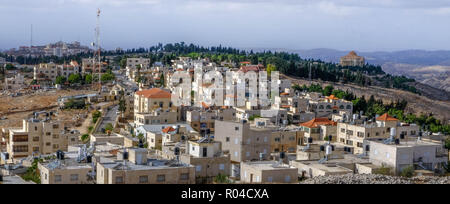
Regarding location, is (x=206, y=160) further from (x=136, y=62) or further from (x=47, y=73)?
(x=136, y=62)

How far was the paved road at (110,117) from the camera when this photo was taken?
87.2 ft

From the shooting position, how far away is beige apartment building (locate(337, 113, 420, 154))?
64.4 feet

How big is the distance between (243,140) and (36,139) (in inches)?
263

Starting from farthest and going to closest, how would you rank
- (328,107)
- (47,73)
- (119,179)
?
(47,73) < (328,107) < (119,179)

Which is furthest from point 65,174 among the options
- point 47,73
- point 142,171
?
point 47,73

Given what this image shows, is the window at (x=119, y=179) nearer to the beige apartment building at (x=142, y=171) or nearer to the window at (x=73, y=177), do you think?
the beige apartment building at (x=142, y=171)

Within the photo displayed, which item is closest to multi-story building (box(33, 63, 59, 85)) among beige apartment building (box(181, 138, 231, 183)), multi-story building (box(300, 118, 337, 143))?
multi-story building (box(300, 118, 337, 143))

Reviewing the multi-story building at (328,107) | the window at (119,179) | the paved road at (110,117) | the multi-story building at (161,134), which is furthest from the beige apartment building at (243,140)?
the multi-story building at (328,107)

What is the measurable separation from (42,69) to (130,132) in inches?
1043

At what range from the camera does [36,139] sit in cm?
1833

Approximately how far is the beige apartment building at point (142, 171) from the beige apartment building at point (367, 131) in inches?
366
